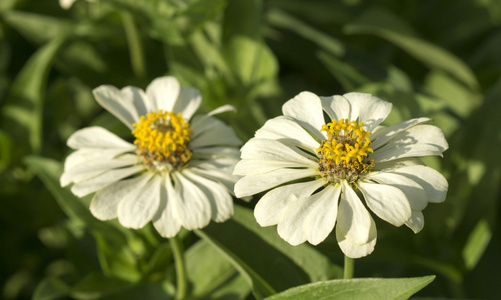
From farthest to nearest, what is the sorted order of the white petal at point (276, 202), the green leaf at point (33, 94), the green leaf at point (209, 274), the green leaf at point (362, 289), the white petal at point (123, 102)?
1. the green leaf at point (33, 94)
2. the green leaf at point (209, 274)
3. the white petal at point (123, 102)
4. the white petal at point (276, 202)
5. the green leaf at point (362, 289)

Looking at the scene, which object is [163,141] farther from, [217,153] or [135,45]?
[135,45]

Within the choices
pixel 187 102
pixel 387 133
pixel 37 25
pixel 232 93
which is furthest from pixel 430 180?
pixel 37 25

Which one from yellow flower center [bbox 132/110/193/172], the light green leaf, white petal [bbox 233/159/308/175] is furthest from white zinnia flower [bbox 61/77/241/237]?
the light green leaf

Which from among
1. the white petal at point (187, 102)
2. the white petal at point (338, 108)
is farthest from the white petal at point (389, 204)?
the white petal at point (187, 102)

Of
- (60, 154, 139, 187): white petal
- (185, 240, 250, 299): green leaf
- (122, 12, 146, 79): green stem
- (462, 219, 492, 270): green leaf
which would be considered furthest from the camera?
(122, 12, 146, 79): green stem

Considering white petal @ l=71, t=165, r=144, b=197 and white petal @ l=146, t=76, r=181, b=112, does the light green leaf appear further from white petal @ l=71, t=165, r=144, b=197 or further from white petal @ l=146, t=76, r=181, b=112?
white petal @ l=71, t=165, r=144, b=197

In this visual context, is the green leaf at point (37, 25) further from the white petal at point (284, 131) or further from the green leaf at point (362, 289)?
the green leaf at point (362, 289)
